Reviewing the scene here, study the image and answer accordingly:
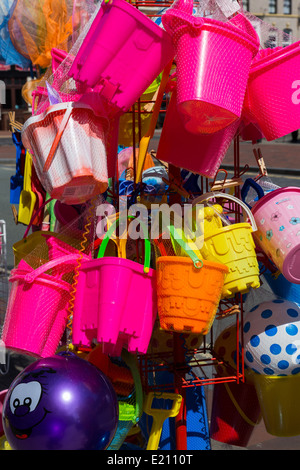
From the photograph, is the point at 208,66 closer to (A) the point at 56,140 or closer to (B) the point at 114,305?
(A) the point at 56,140

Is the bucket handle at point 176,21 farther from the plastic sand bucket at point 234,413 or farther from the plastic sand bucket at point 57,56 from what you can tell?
the plastic sand bucket at point 234,413

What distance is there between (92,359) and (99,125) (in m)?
0.88

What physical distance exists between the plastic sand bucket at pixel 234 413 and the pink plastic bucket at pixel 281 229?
673 mm

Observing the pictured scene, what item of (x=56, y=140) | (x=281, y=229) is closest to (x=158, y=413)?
(x=281, y=229)

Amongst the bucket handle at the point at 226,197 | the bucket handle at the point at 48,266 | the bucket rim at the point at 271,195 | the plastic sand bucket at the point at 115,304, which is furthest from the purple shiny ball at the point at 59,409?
the bucket rim at the point at 271,195

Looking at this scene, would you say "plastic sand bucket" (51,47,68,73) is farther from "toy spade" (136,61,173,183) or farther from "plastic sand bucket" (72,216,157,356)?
"plastic sand bucket" (72,216,157,356)

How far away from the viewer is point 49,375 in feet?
6.94

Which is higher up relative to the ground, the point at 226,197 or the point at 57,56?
the point at 57,56

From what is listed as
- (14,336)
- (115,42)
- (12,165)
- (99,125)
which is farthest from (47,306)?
(12,165)

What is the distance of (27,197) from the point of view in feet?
9.71

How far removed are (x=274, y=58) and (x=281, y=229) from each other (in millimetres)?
580

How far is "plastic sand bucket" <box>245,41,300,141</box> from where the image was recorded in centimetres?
219

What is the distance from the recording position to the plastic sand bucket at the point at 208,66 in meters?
1.97

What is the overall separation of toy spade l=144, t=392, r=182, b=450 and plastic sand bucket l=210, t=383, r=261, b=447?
1.23 feet
